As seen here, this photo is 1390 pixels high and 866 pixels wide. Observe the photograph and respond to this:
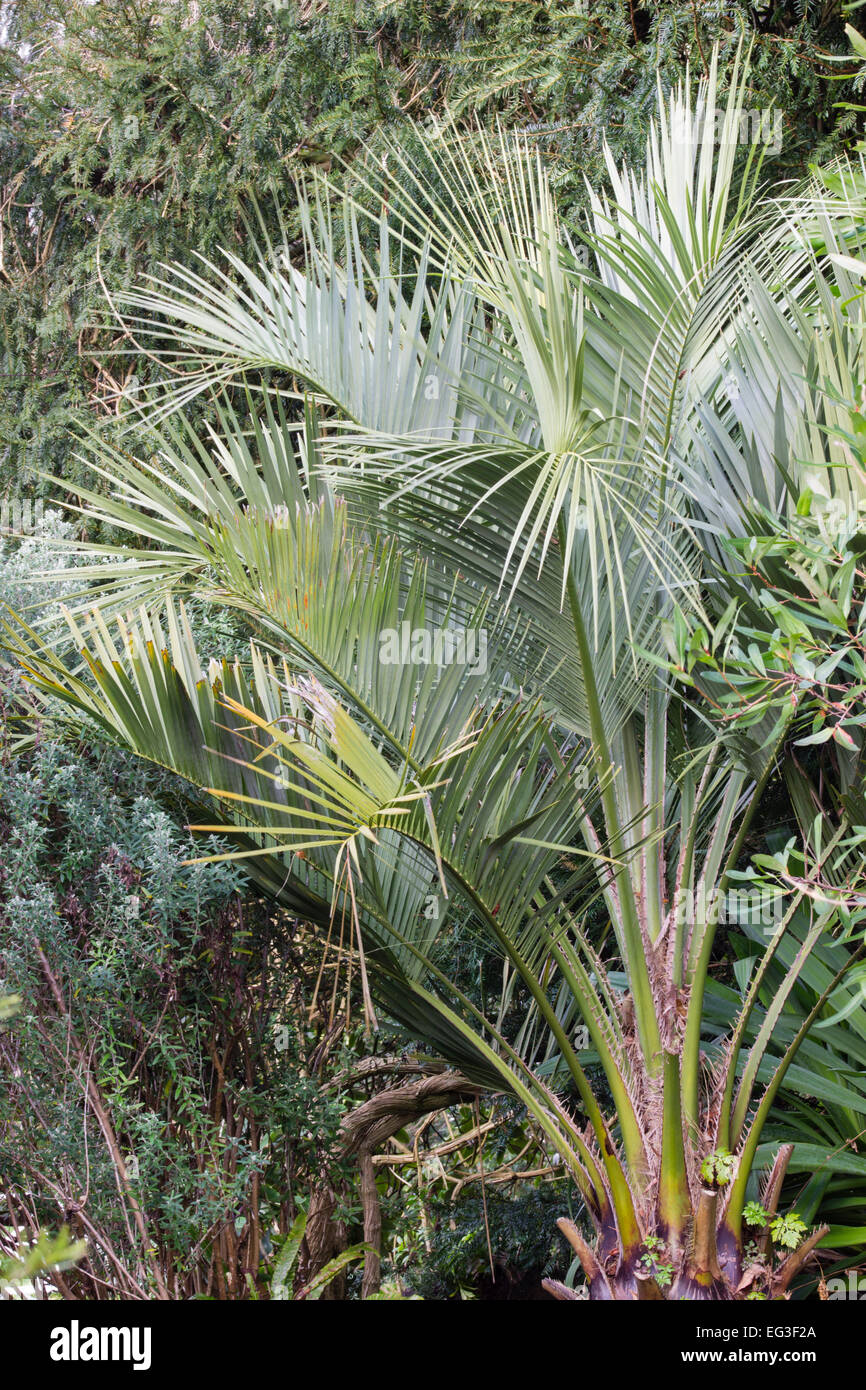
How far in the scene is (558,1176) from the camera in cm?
321

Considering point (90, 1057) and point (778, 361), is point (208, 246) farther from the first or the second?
point (90, 1057)

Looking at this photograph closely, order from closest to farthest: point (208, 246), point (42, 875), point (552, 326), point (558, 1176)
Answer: point (552, 326) → point (42, 875) → point (558, 1176) → point (208, 246)

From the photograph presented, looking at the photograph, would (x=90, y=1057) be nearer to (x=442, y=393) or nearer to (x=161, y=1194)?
(x=161, y=1194)

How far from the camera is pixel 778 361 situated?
7.29ft

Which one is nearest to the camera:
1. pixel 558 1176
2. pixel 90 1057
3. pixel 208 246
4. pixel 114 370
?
pixel 90 1057

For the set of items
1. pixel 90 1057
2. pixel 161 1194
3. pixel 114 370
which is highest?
pixel 114 370

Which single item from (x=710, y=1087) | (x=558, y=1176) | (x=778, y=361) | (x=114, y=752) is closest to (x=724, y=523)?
(x=778, y=361)

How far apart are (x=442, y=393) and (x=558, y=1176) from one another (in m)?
2.24

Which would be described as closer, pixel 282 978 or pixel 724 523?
pixel 724 523

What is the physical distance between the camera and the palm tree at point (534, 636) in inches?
76.5

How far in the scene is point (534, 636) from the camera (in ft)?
7.29

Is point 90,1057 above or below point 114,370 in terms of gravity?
below

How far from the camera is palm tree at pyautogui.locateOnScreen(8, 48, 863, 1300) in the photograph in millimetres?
1942
